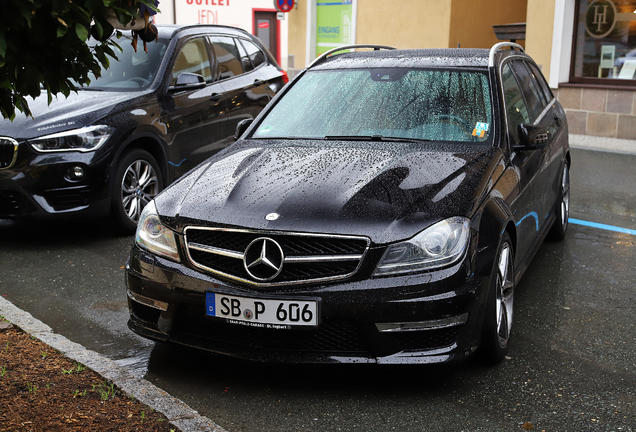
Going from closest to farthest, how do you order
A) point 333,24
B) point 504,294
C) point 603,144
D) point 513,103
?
point 504,294 → point 513,103 → point 603,144 → point 333,24

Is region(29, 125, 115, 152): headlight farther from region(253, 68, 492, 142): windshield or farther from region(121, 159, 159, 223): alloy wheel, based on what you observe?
region(253, 68, 492, 142): windshield

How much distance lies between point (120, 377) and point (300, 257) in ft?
3.52

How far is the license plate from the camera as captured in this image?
3498mm

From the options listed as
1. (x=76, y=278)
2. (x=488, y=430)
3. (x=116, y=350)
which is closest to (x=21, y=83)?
(x=116, y=350)

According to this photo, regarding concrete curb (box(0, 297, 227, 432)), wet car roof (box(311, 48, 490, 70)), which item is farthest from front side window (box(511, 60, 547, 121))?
concrete curb (box(0, 297, 227, 432))

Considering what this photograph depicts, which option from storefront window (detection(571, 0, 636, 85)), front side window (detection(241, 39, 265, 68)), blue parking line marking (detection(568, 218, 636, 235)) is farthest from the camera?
storefront window (detection(571, 0, 636, 85))

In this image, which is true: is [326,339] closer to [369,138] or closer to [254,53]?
[369,138]

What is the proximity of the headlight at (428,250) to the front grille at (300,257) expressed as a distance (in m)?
0.13

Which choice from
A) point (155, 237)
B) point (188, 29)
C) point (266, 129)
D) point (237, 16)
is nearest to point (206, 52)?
point (188, 29)

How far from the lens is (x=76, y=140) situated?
20.9ft

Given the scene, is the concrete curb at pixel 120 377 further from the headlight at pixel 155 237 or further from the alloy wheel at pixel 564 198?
the alloy wheel at pixel 564 198

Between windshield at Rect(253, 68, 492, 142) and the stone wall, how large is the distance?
332 inches

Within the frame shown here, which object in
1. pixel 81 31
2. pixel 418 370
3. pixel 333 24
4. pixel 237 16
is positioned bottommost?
pixel 418 370

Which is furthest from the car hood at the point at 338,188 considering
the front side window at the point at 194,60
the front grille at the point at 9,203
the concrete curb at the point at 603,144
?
the concrete curb at the point at 603,144
